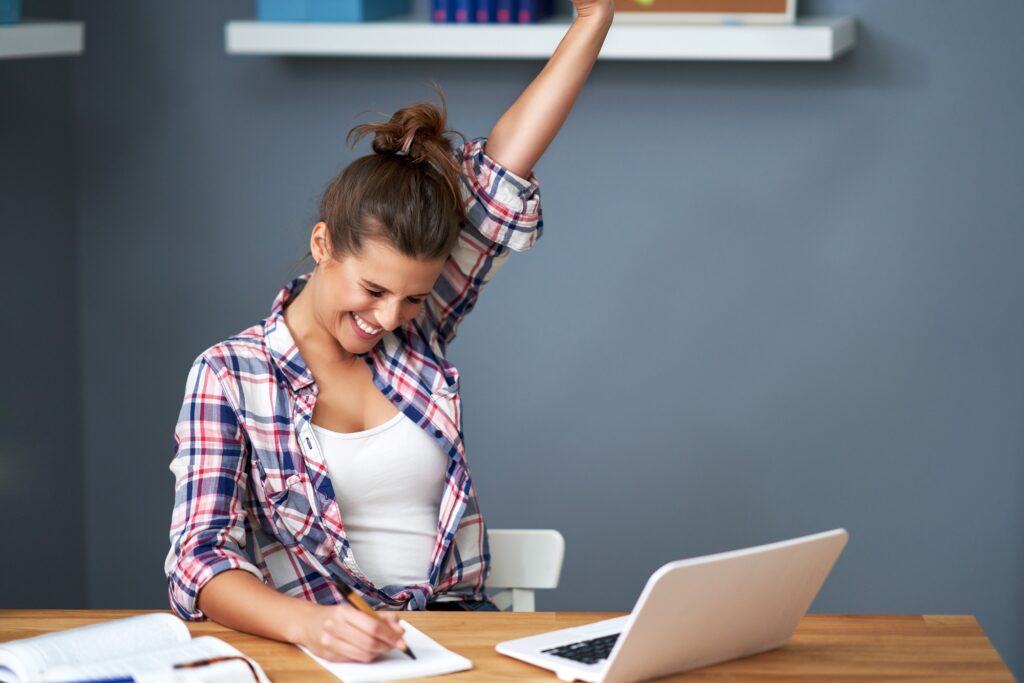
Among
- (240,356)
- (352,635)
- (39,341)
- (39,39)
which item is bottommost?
(352,635)

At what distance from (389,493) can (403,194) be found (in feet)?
1.45

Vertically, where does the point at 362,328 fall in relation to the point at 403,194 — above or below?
below

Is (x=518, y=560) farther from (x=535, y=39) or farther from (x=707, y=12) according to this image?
(x=707, y=12)

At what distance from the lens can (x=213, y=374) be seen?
1747 millimetres

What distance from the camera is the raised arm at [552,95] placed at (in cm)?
192

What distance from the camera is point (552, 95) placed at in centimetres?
193

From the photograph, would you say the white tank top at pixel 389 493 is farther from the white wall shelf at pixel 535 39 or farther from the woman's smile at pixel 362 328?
the white wall shelf at pixel 535 39

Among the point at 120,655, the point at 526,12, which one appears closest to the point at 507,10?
the point at 526,12

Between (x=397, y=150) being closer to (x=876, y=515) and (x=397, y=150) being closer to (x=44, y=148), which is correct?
(x=44, y=148)

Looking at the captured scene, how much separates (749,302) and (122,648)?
1.75 m

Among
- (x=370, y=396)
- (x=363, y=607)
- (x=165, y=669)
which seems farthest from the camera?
(x=370, y=396)

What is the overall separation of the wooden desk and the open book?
0.18 ft

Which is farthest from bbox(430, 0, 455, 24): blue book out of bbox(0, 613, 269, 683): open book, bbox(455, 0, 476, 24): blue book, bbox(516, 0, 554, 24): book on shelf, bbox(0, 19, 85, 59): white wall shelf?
bbox(0, 613, 269, 683): open book

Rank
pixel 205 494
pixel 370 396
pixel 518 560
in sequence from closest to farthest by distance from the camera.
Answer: pixel 205 494
pixel 370 396
pixel 518 560
